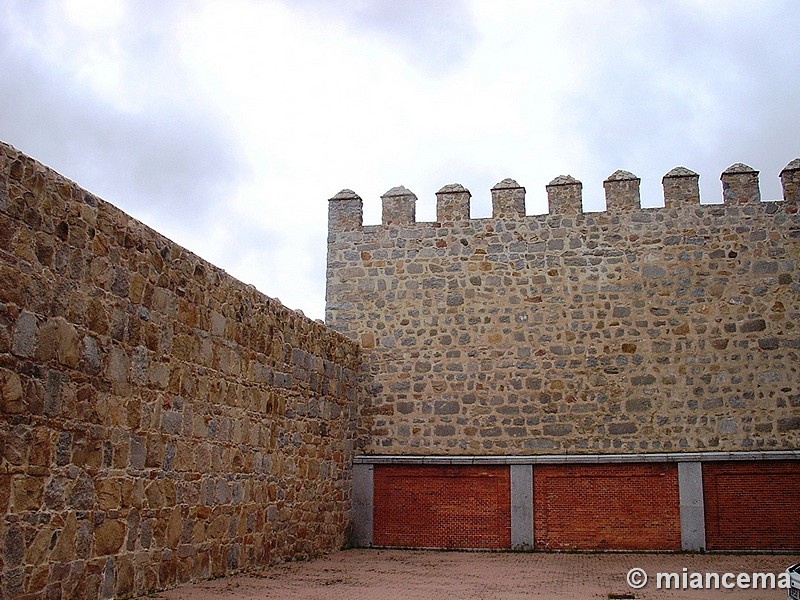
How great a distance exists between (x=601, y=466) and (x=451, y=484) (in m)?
1.96

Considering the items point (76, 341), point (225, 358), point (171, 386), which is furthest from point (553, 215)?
point (76, 341)

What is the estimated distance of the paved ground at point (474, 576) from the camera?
6.99 m

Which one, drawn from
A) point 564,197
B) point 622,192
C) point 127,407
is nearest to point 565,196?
point 564,197

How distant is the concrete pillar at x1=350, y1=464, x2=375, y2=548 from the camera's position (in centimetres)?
1111

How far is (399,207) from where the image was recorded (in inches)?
475

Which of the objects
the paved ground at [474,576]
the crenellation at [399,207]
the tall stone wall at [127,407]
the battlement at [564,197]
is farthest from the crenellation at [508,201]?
the paved ground at [474,576]

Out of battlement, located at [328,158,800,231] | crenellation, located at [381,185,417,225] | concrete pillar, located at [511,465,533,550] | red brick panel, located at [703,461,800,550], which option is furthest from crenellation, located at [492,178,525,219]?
red brick panel, located at [703,461,800,550]

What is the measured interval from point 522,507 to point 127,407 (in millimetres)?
6185

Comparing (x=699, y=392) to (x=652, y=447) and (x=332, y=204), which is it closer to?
(x=652, y=447)

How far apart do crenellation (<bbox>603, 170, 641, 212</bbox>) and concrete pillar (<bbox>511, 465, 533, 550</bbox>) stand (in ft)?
12.3

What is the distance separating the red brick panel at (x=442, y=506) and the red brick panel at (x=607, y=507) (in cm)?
51

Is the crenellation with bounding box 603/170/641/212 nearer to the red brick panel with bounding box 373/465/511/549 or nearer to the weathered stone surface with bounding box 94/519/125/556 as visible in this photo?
the red brick panel with bounding box 373/465/511/549

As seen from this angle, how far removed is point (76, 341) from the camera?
561 centimetres

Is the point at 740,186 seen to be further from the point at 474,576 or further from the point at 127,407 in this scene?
the point at 127,407
